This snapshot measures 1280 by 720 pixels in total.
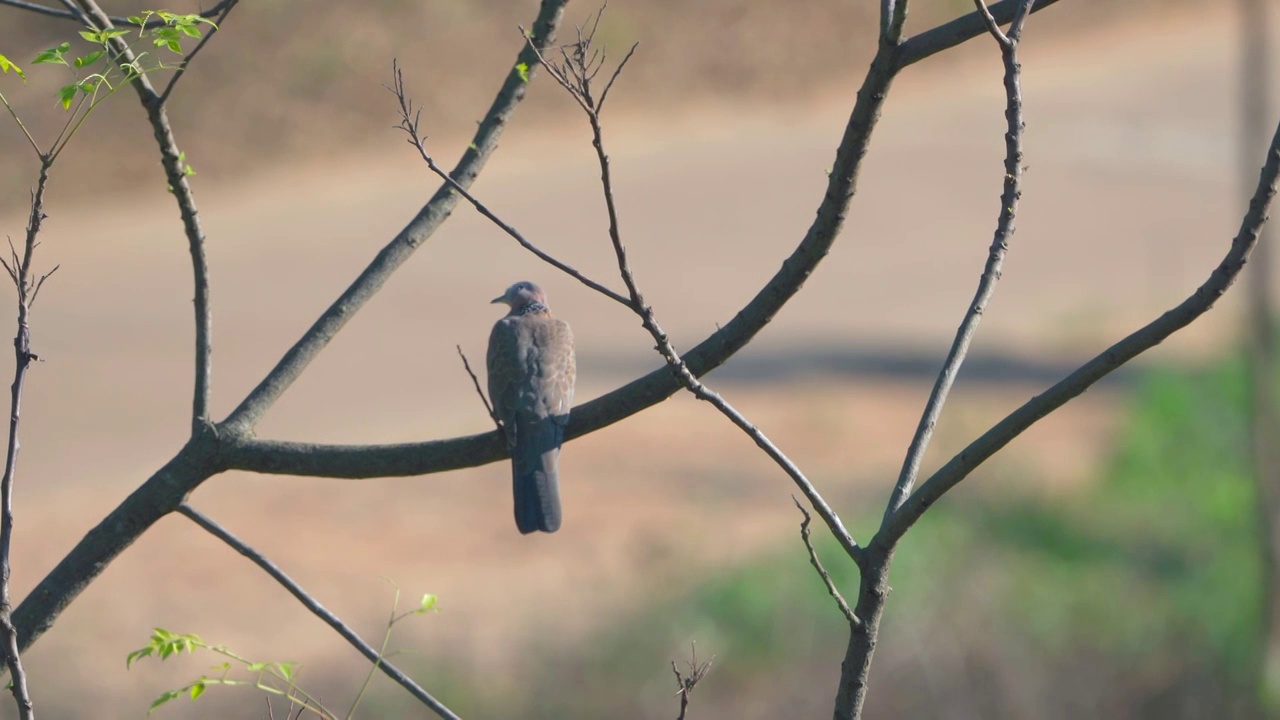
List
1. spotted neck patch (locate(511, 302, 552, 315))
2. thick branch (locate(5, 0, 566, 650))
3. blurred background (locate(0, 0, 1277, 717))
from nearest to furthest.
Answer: thick branch (locate(5, 0, 566, 650)), spotted neck patch (locate(511, 302, 552, 315)), blurred background (locate(0, 0, 1277, 717))

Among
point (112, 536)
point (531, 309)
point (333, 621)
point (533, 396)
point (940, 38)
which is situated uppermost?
point (531, 309)

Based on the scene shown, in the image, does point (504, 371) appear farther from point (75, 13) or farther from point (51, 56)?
point (51, 56)

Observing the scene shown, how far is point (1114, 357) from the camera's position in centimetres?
207

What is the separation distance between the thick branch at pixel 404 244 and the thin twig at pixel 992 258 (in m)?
0.97

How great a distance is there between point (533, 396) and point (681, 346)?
8.34 meters

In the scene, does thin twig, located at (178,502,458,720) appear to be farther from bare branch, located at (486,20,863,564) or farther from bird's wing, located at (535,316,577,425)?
bird's wing, located at (535,316,577,425)

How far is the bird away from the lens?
395 cm

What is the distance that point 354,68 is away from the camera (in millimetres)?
17094

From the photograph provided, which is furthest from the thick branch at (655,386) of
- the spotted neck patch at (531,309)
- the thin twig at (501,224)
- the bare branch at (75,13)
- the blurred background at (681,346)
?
the blurred background at (681,346)

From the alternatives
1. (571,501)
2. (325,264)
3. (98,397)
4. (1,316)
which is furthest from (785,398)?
(1,316)

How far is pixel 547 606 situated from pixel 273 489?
2848 mm

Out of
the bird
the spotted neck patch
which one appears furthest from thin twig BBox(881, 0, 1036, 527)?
the spotted neck patch

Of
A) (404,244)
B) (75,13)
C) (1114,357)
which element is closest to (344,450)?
(404,244)

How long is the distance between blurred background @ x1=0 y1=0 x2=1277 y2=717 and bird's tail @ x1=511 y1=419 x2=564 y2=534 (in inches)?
130
